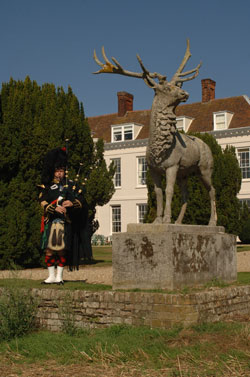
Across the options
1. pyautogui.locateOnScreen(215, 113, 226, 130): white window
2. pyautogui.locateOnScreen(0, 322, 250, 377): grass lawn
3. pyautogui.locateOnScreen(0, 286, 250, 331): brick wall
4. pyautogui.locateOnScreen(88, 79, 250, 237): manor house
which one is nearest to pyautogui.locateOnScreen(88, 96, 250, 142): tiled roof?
pyautogui.locateOnScreen(88, 79, 250, 237): manor house

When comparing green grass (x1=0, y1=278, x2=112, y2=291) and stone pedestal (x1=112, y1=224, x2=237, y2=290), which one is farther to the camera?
green grass (x1=0, y1=278, x2=112, y2=291)

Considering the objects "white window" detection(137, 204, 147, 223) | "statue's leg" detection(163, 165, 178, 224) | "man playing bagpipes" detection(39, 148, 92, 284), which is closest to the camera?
"statue's leg" detection(163, 165, 178, 224)

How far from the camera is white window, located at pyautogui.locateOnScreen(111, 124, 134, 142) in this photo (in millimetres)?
36219

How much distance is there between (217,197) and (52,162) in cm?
1421

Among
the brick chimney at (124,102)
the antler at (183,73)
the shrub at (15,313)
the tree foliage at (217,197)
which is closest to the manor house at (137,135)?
the brick chimney at (124,102)

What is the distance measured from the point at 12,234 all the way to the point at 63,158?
6.88 metres

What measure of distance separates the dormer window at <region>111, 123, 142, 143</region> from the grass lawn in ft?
96.9

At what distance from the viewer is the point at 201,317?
7109 millimetres

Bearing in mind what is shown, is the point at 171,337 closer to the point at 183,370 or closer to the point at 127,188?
the point at 183,370

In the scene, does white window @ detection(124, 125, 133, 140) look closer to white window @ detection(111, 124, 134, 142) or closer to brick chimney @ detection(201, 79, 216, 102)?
white window @ detection(111, 124, 134, 142)

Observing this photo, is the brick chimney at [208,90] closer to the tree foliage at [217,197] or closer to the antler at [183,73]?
the tree foliage at [217,197]

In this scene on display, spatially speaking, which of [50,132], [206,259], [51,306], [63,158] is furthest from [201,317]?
[50,132]

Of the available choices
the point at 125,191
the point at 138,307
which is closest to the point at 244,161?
the point at 125,191

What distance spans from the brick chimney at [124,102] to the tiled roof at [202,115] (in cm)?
36
